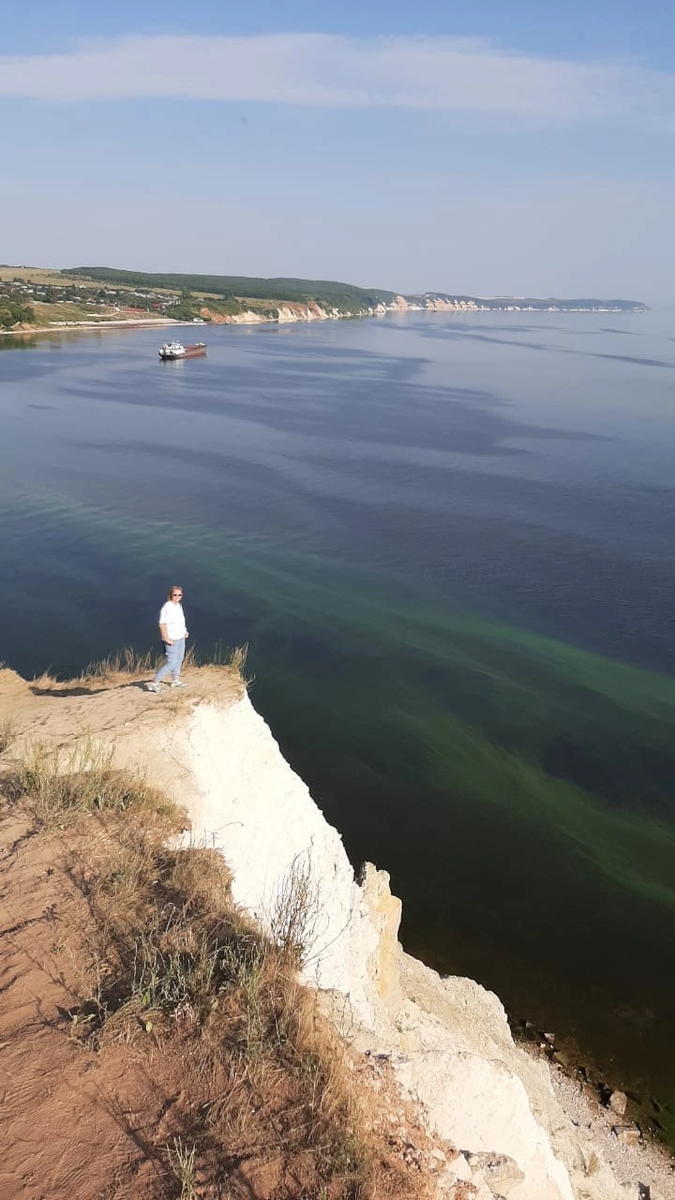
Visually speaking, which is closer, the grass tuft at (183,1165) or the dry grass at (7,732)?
the grass tuft at (183,1165)

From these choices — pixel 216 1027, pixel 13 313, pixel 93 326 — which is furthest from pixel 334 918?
pixel 93 326

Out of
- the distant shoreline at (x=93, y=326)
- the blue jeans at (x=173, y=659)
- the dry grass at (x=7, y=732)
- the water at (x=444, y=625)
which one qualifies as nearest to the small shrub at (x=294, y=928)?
the dry grass at (x=7, y=732)

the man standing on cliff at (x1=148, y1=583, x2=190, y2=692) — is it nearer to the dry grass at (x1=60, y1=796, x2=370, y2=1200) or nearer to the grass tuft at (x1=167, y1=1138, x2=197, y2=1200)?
the dry grass at (x1=60, y1=796, x2=370, y2=1200)

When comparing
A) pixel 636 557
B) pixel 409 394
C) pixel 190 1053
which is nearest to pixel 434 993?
pixel 190 1053

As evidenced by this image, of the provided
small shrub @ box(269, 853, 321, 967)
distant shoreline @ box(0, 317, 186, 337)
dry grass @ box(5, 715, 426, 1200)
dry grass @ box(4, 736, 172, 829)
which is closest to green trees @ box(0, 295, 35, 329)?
distant shoreline @ box(0, 317, 186, 337)

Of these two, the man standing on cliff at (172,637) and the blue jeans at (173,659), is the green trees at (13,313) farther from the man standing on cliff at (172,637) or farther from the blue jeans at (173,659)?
the blue jeans at (173,659)

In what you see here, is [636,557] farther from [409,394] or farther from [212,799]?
[409,394]
